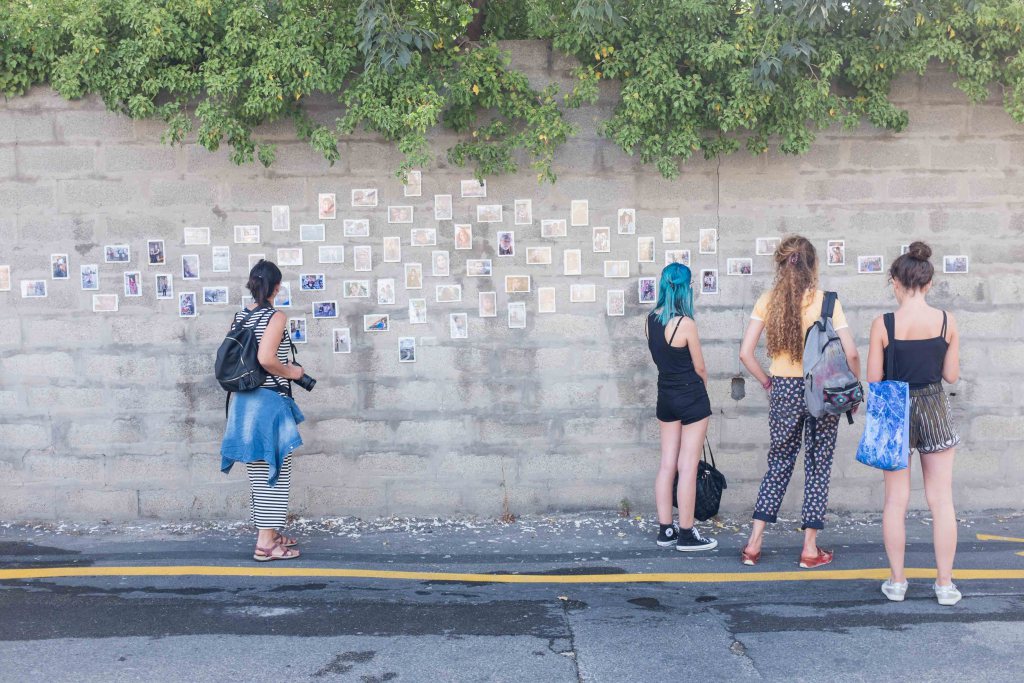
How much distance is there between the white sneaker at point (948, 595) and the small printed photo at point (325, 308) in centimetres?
409

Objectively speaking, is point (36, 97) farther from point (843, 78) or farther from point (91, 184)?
point (843, 78)

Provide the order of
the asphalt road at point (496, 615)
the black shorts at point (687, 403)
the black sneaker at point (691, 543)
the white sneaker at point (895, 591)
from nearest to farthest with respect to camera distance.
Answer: the asphalt road at point (496, 615)
the white sneaker at point (895, 591)
the black shorts at point (687, 403)
the black sneaker at point (691, 543)

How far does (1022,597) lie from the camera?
5223mm

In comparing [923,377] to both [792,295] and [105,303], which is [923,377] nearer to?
[792,295]

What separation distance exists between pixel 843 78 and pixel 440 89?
8.89 feet

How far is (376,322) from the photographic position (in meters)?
6.73

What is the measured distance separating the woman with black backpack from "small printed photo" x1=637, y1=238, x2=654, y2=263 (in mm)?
2404

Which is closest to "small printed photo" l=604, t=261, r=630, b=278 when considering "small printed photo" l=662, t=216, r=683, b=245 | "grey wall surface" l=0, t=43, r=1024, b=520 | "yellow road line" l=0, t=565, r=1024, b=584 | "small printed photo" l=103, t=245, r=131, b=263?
"grey wall surface" l=0, t=43, r=1024, b=520

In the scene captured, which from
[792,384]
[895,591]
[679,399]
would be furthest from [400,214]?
[895,591]

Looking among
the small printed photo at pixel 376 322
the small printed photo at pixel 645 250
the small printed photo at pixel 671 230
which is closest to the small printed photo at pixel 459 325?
the small printed photo at pixel 376 322

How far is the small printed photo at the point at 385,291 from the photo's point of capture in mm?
6723

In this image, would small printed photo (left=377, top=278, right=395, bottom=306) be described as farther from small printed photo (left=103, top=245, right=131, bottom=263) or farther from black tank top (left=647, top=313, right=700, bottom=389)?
black tank top (left=647, top=313, right=700, bottom=389)

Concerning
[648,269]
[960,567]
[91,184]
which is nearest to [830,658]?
[960,567]

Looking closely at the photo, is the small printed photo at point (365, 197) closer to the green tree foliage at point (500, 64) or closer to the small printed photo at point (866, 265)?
the green tree foliage at point (500, 64)
